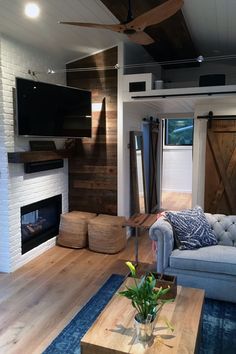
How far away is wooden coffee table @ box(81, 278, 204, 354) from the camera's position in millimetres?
1690

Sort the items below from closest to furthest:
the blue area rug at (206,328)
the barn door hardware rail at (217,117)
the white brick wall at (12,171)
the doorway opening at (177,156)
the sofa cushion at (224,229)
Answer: the blue area rug at (206,328) < the sofa cushion at (224,229) < the white brick wall at (12,171) < the barn door hardware rail at (217,117) < the doorway opening at (177,156)

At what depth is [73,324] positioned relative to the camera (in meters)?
2.60

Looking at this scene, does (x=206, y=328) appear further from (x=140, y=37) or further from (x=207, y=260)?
(x=140, y=37)

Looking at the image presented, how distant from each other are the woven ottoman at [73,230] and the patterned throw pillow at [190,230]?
59.0 inches

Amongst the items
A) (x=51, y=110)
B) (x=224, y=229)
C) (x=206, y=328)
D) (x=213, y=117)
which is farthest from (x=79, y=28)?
(x=206, y=328)

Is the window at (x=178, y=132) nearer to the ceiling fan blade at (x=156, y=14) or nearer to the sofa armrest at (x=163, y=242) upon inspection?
the sofa armrest at (x=163, y=242)

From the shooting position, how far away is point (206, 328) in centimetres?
254

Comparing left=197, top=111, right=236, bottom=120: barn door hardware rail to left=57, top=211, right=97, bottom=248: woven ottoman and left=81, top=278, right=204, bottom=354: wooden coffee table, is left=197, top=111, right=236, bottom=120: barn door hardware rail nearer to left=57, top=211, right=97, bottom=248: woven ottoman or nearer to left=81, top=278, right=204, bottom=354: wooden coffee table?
left=57, top=211, right=97, bottom=248: woven ottoman

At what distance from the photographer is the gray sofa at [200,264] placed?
2877 millimetres

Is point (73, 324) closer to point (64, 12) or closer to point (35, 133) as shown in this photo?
point (35, 133)

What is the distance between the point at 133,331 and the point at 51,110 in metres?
2.88

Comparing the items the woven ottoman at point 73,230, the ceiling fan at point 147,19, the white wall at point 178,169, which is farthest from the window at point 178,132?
the ceiling fan at point 147,19

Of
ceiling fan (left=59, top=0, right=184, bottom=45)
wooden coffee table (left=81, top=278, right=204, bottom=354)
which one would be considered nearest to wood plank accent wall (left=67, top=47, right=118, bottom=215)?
ceiling fan (left=59, top=0, right=184, bottom=45)

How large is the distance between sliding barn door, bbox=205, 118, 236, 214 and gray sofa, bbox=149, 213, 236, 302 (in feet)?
5.85
